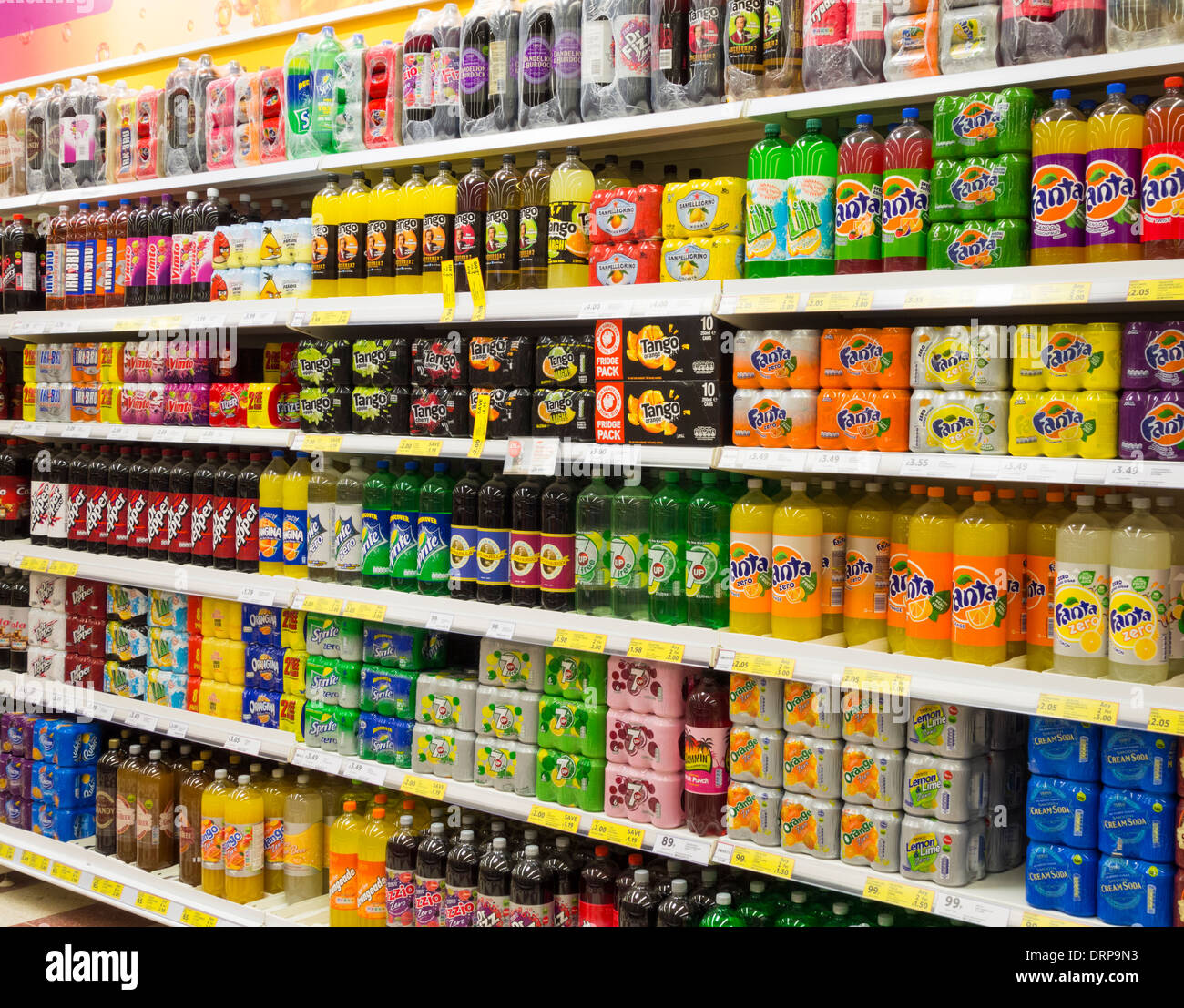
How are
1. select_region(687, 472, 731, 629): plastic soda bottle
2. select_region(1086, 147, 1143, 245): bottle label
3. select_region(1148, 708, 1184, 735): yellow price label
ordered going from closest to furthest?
select_region(1148, 708, 1184, 735): yellow price label, select_region(1086, 147, 1143, 245): bottle label, select_region(687, 472, 731, 629): plastic soda bottle

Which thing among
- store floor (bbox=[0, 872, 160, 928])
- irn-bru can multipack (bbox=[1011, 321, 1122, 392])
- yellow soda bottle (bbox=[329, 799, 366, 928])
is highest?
irn-bru can multipack (bbox=[1011, 321, 1122, 392])

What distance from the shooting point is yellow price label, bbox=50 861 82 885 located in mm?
4207

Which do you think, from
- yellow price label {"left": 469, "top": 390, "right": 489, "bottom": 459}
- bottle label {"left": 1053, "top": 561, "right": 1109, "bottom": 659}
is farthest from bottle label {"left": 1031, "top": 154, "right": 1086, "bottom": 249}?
yellow price label {"left": 469, "top": 390, "right": 489, "bottom": 459}

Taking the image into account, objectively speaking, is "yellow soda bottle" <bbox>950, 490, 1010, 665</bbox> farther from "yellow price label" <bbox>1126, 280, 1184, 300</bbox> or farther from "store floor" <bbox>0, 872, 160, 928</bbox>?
"store floor" <bbox>0, 872, 160, 928</bbox>

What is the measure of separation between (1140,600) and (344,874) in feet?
8.05

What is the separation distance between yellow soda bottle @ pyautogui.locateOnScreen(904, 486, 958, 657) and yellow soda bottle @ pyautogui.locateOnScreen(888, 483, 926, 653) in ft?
0.10

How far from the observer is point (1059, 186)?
249cm

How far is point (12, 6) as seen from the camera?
19.1ft

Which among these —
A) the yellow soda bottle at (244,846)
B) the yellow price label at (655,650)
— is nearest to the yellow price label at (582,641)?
the yellow price label at (655,650)

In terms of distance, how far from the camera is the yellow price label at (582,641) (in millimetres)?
3055

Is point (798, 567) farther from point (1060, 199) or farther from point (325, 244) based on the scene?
point (325, 244)

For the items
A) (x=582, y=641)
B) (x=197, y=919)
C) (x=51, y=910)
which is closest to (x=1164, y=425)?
(x=582, y=641)
